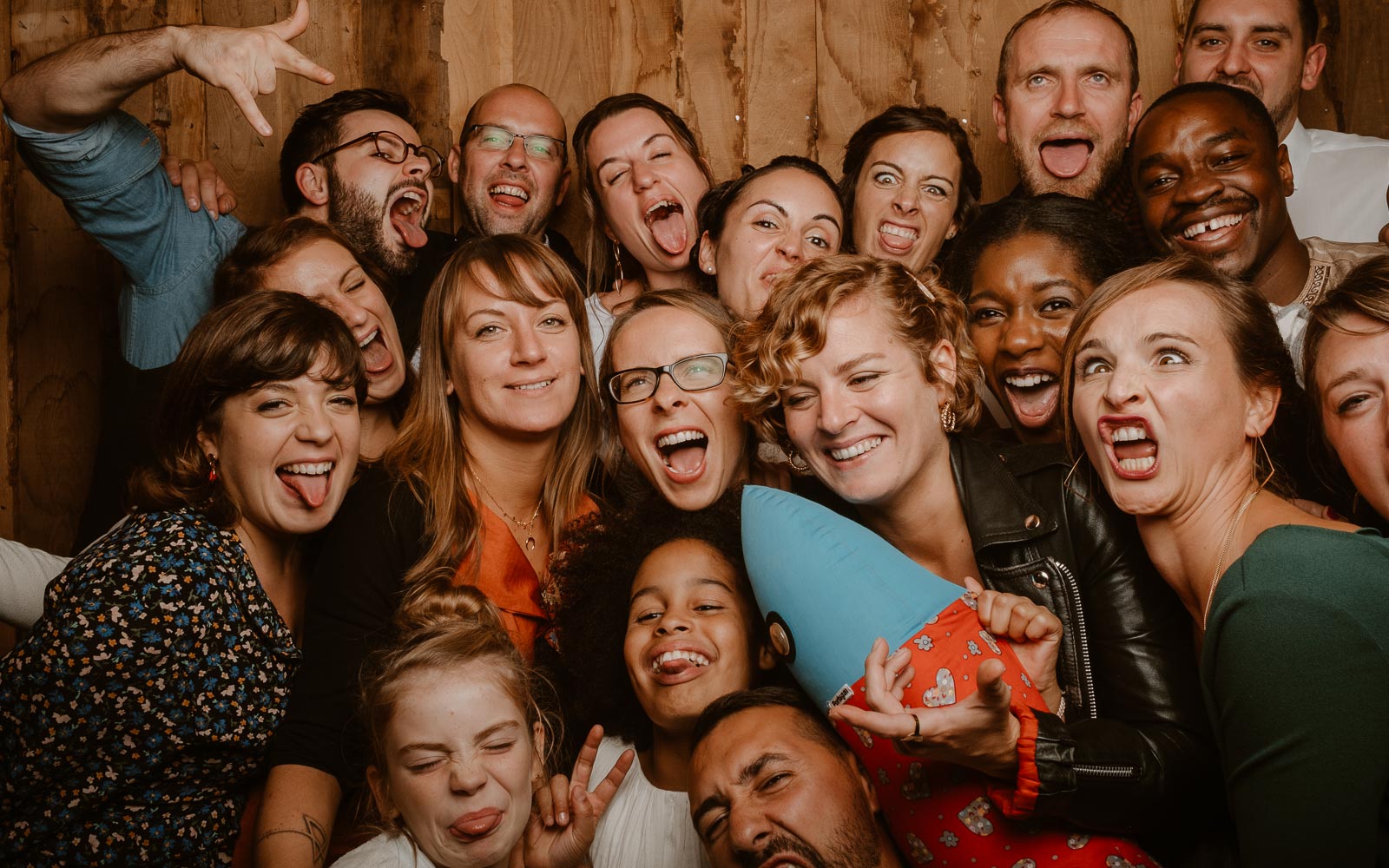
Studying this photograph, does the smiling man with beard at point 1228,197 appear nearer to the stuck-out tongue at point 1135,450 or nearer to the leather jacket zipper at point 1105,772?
the stuck-out tongue at point 1135,450

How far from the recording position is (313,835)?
2281 millimetres

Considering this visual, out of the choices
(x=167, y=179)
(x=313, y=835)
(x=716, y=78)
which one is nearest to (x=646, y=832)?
(x=313, y=835)

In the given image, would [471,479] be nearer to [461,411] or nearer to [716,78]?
[461,411]

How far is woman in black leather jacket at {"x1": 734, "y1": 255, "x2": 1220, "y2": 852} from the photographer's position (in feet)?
6.23

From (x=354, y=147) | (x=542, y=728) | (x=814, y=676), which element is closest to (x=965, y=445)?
(x=814, y=676)

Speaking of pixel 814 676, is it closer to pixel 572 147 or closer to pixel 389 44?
pixel 572 147

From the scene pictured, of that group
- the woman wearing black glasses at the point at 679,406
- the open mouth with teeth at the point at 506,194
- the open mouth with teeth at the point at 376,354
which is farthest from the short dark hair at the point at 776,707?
the open mouth with teeth at the point at 506,194

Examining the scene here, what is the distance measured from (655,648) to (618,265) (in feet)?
5.77

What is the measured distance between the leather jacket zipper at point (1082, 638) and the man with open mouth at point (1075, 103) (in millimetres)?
1426

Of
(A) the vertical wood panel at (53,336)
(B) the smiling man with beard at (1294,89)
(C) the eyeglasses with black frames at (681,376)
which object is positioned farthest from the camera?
(A) the vertical wood panel at (53,336)

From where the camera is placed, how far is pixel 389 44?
3.99m

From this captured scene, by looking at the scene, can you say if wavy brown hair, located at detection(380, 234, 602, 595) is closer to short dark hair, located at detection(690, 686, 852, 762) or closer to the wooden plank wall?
short dark hair, located at detection(690, 686, 852, 762)

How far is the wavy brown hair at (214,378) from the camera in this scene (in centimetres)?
246

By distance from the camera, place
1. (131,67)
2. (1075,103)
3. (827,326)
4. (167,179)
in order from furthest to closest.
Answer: (1075,103) < (167,179) < (131,67) < (827,326)
